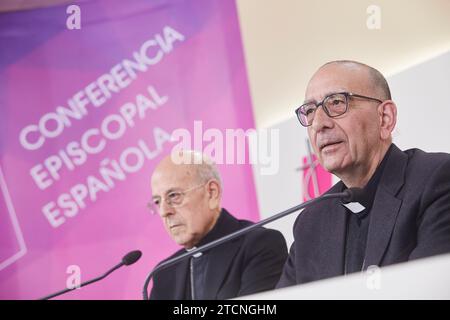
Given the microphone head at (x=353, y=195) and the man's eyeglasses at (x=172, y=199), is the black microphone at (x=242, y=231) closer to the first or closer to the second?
the microphone head at (x=353, y=195)

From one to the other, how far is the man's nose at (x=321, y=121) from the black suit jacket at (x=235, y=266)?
0.39 meters

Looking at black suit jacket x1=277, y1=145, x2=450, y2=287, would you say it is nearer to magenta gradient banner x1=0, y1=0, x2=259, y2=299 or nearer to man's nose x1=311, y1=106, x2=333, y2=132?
man's nose x1=311, y1=106, x2=333, y2=132

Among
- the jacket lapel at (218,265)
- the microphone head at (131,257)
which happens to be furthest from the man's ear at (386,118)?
the microphone head at (131,257)

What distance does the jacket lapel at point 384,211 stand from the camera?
1858mm

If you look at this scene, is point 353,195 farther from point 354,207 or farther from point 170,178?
point 170,178

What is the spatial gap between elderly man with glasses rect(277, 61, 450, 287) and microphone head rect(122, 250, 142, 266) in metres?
0.59

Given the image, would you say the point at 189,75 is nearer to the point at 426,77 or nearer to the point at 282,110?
the point at 282,110

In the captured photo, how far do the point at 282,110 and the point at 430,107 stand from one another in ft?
1.68

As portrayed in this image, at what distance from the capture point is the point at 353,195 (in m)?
2.00

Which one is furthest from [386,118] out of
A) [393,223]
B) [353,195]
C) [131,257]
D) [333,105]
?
[131,257]

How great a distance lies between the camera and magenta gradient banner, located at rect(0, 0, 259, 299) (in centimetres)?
243

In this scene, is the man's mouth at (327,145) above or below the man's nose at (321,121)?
below

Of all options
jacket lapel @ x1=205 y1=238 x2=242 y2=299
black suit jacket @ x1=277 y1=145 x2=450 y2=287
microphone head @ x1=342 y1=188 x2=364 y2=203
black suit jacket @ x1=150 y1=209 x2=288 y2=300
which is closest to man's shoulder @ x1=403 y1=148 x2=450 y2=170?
black suit jacket @ x1=277 y1=145 x2=450 y2=287

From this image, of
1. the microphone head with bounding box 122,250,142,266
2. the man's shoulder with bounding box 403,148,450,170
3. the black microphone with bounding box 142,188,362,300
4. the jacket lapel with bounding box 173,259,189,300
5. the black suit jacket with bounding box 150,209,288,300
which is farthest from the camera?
the microphone head with bounding box 122,250,142,266
